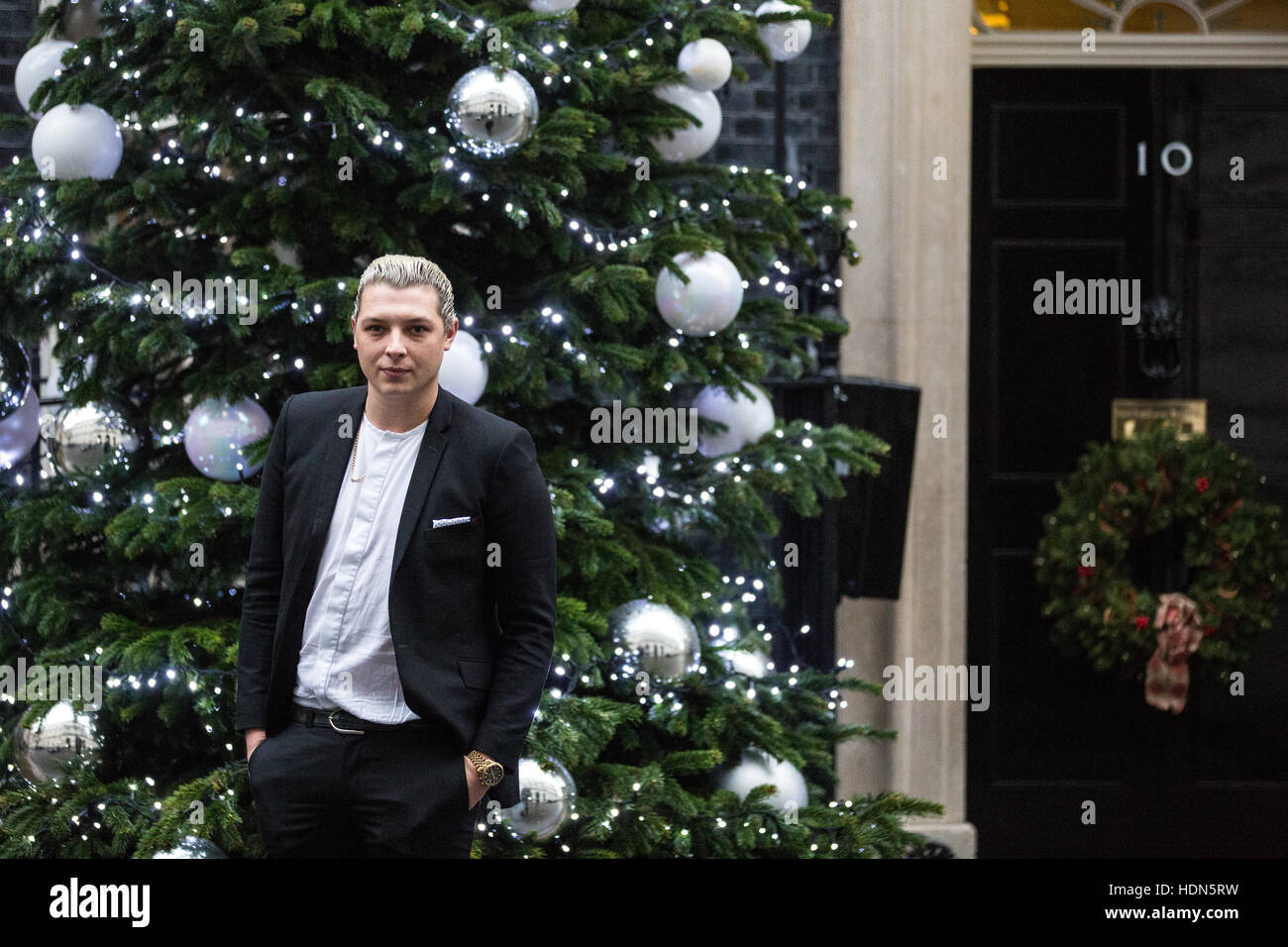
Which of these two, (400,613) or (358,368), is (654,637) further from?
(400,613)

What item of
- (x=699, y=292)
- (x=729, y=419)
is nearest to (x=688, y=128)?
(x=699, y=292)

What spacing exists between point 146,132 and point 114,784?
1.96 m

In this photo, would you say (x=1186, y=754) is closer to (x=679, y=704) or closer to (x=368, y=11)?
(x=679, y=704)

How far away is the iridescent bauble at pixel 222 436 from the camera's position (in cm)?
395

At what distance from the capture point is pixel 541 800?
3686 millimetres

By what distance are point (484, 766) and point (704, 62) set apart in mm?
2640

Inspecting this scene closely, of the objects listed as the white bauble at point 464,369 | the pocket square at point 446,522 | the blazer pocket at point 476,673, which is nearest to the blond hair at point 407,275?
the pocket square at point 446,522

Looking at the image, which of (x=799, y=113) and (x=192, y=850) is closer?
(x=192, y=850)

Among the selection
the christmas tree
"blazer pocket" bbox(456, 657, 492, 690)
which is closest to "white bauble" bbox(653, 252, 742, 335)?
the christmas tree

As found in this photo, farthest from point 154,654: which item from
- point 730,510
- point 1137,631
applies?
point 1137,631

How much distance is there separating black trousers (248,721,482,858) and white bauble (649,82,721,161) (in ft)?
8.25

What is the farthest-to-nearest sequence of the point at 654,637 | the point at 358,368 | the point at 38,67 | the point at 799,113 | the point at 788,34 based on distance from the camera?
the point at 799,113 < the point at 788,34 < the point at 38,67 < the point at 654,637 < the point at 358,368

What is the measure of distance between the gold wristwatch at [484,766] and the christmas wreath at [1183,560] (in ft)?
11.8
